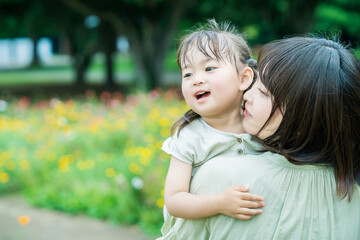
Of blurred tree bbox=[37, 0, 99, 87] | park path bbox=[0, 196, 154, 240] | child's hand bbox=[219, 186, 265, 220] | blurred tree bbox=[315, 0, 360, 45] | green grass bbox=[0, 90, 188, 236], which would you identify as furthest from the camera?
blurred tree bbox=[315, 0, 360, 45]

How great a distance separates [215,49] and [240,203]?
0.52 m

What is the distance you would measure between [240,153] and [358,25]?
21224 mm

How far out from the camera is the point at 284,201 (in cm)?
139

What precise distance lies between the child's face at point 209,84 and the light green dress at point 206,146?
2.9 inches

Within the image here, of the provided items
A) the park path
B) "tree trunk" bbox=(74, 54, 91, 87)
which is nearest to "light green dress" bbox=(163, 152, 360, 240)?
the park path

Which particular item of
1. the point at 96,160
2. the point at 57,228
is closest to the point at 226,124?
the point at 57,228

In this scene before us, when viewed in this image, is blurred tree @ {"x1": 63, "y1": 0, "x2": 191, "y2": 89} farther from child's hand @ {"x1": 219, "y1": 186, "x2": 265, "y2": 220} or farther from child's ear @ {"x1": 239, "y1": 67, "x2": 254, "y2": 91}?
child's hand @ {"x1": 219, "y1": 186, "x2": 265, "y2": 220}

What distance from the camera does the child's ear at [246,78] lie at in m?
1.59

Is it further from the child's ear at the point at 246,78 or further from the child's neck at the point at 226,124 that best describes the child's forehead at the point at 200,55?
the child's neck at the point at 226,124

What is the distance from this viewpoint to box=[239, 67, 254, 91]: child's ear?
1.59 m

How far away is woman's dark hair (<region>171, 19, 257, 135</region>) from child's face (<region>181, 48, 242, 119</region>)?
0.07 feet

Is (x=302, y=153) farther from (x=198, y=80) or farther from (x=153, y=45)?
(x=153, y=45)

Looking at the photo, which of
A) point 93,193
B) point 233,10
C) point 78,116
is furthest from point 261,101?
point 233,10

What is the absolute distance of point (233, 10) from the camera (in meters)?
16.4
